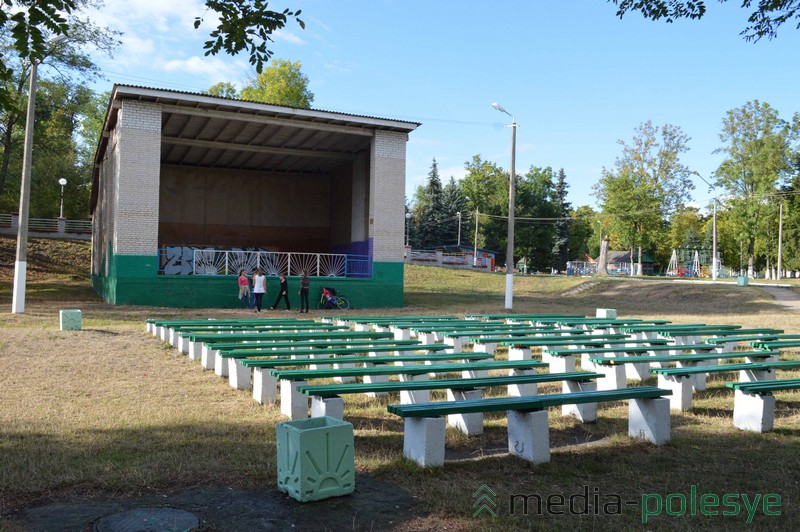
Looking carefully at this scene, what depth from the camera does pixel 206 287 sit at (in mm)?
23828

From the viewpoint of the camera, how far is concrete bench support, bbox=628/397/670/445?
617 centimetres

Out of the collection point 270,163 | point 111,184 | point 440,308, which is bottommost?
point 440,308

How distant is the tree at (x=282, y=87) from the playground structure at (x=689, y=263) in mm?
51207

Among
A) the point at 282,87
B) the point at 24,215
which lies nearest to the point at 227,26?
the point at 24,215

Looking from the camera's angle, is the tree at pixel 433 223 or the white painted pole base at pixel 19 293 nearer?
the white painted pole base at pixel 19 293

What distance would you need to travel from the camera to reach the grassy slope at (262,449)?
15.4 feet

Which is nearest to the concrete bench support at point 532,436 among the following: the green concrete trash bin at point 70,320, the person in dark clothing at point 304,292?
the green concrete trash bin at point 70,320

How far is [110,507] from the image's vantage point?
14.1 ft

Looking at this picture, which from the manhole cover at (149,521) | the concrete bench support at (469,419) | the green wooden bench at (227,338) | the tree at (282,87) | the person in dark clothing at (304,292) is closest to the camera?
the manhole cover at (149,521)

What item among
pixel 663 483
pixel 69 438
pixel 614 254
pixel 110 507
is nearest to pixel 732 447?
pixel 663 483

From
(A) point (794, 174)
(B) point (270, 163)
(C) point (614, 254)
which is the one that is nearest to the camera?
(B) point (270, 163)

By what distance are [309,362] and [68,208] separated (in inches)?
2119

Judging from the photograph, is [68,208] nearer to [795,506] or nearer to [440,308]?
[440,308]

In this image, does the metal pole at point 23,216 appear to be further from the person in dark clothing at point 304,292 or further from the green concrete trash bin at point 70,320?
the person in dark clothing at point 304,292
